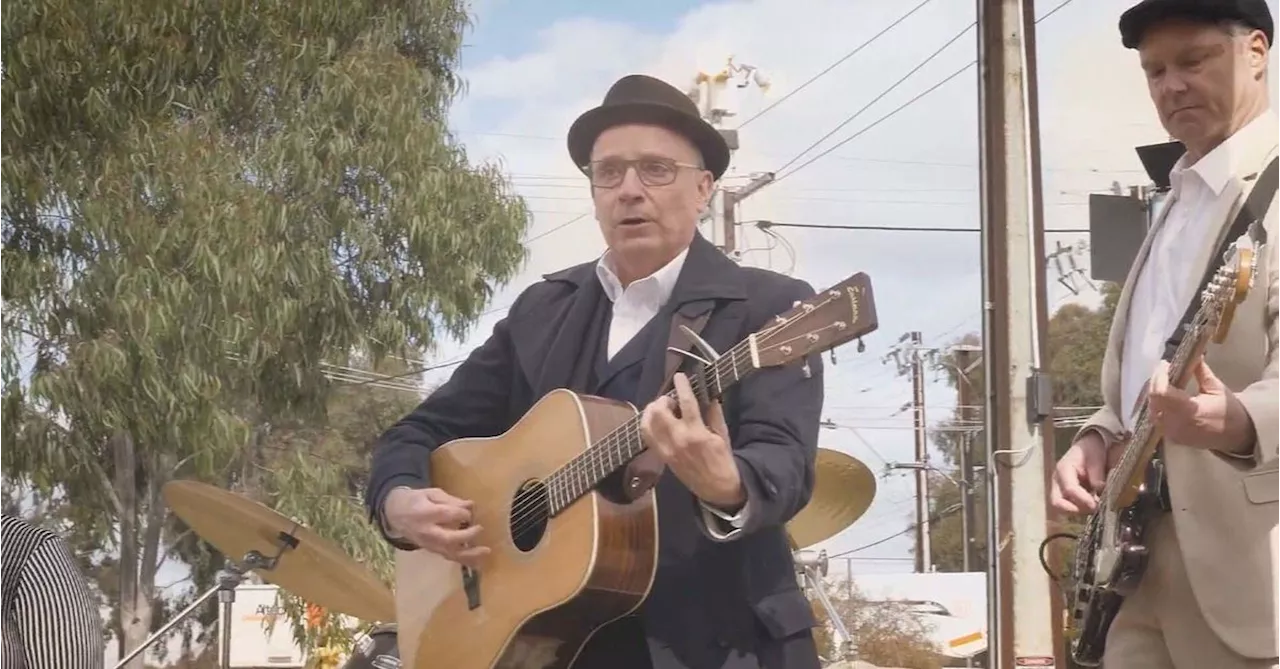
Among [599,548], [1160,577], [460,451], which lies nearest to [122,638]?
[460,451]

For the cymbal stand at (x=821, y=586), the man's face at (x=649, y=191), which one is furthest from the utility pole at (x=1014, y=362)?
the man's face at (x=649, y=191)

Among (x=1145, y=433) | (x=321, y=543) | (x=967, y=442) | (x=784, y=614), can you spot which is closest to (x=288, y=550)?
(x=321, y=543)

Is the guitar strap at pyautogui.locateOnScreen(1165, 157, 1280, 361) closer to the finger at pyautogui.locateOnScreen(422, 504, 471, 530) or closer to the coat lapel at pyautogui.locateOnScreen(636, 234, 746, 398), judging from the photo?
the coat lapel at pyautogui.locateOnScreen(636, 234, 746, 398)

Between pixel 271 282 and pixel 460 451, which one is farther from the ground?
pixel 271 282

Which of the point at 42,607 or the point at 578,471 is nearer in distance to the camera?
the point at 42,607

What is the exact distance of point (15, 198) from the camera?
620cm

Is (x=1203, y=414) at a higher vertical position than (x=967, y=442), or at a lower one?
lower

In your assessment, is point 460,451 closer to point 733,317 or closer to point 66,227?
point 733,317

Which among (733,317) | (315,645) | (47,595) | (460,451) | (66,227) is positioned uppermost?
(66,227)

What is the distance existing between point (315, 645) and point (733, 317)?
5.03m

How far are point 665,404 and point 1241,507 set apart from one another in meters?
0.72

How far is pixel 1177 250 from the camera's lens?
197 centimetres

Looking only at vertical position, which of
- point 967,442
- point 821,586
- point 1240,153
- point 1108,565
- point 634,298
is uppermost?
point 967,442

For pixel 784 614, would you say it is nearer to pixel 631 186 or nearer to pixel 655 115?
pixel 631 186
